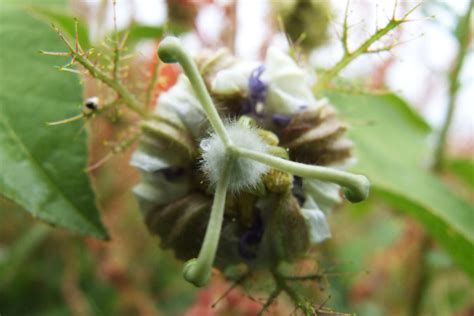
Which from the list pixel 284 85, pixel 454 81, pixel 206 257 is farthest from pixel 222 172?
pixel 454 81

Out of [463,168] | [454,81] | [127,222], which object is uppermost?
[454,81]

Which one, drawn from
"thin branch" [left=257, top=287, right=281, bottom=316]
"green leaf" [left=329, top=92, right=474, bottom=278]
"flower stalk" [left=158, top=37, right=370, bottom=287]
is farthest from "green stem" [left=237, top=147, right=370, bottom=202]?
"green leaf" [left=329, top=92, right=474, bottom=278]

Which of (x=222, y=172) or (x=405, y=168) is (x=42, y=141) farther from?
(x=405, y=168)

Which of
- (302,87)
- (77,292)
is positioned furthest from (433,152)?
(77,292)

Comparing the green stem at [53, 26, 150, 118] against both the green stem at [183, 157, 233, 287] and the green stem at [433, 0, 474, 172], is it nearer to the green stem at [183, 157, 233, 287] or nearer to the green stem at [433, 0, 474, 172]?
the green stem at [183, 157, 233, 287]

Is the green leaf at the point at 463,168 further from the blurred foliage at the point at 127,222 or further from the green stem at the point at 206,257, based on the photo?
the green stem at the point at 206,257

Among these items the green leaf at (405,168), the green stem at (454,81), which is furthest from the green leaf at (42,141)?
the green stem at (454,81)
